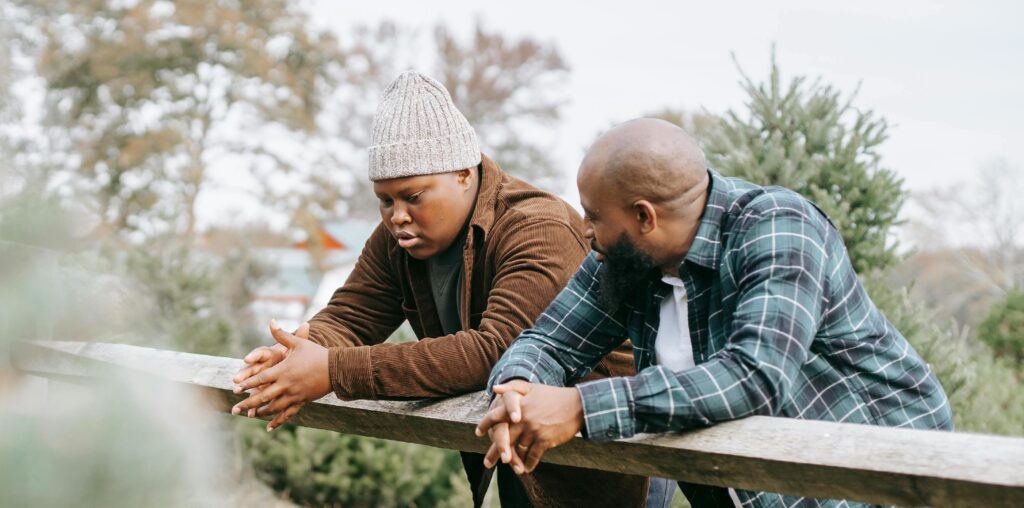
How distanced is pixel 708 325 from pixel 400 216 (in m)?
1.03

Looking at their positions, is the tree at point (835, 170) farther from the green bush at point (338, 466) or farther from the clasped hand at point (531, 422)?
the green bush at point (338, 466)

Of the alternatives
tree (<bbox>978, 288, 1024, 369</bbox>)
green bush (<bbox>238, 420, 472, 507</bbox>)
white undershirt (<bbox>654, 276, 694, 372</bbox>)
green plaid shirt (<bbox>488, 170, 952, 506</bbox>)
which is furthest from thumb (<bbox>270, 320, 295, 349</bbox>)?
tree (<bbox>978, 288, 1024, 369</bbox>)

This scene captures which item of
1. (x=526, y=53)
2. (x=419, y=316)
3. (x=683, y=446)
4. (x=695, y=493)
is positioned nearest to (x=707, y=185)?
(x=683, y=446)

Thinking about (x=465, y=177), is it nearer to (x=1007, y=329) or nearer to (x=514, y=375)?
(x=514, y=375)

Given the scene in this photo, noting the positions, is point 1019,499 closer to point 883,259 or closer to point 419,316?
point 419,316

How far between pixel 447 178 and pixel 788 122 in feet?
6.85

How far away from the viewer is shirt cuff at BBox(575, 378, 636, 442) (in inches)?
81.7

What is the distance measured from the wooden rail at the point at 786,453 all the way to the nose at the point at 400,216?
0.56m

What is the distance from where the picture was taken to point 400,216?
116 inches

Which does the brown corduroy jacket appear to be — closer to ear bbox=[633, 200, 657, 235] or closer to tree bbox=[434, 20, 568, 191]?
ear bbox=[633, 200, 657, 235]

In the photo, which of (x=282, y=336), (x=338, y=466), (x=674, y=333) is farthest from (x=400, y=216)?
(x=338, y=466)

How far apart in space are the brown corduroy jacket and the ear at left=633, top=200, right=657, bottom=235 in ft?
1.75

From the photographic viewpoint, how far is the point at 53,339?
2.44 meters

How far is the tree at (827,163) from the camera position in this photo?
14.4 ft
